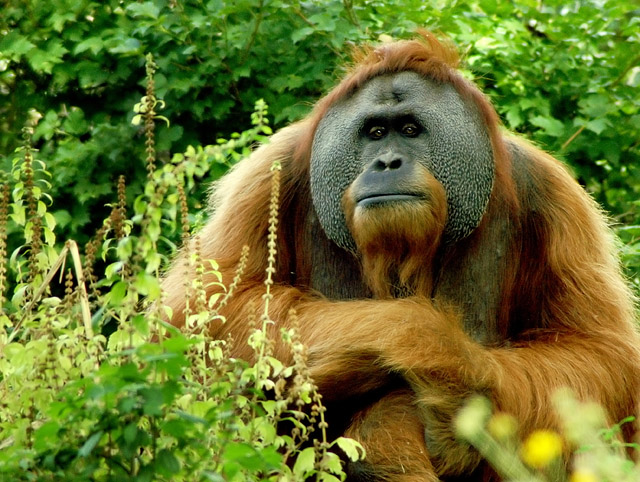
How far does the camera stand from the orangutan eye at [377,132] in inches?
164

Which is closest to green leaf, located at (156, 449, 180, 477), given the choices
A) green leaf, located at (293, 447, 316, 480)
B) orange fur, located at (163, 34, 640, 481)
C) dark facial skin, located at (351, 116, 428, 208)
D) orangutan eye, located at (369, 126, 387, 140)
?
green leaf, located at (293, 447, 316, 480)

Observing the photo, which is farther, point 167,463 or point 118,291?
point 118,291

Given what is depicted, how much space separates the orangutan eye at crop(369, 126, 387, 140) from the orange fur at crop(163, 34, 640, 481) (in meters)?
0.21

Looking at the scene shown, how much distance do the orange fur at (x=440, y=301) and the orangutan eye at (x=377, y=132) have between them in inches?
8.4

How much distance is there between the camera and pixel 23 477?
2555mm

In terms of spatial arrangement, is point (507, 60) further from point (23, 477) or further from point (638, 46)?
point (23, 477)

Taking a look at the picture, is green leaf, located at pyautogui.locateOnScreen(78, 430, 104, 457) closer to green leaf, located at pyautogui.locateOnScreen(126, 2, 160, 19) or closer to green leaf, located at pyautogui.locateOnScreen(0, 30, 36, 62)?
green leaf, located at pyautogui.locateOnScreen(126, 2, 160, 19)

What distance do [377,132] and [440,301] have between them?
0.66 meters

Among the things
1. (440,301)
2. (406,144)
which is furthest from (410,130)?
(440,301)

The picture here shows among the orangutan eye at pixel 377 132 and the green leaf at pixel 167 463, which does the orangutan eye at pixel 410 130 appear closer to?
the orangutan eye at pixel 377 132

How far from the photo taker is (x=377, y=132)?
13.7 ft

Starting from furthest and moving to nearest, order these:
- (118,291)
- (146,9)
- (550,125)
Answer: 1. (550,125)
2. (146,9)
3. (118,291)

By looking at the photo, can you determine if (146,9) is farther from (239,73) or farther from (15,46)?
(15,46)

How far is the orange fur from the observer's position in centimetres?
379
